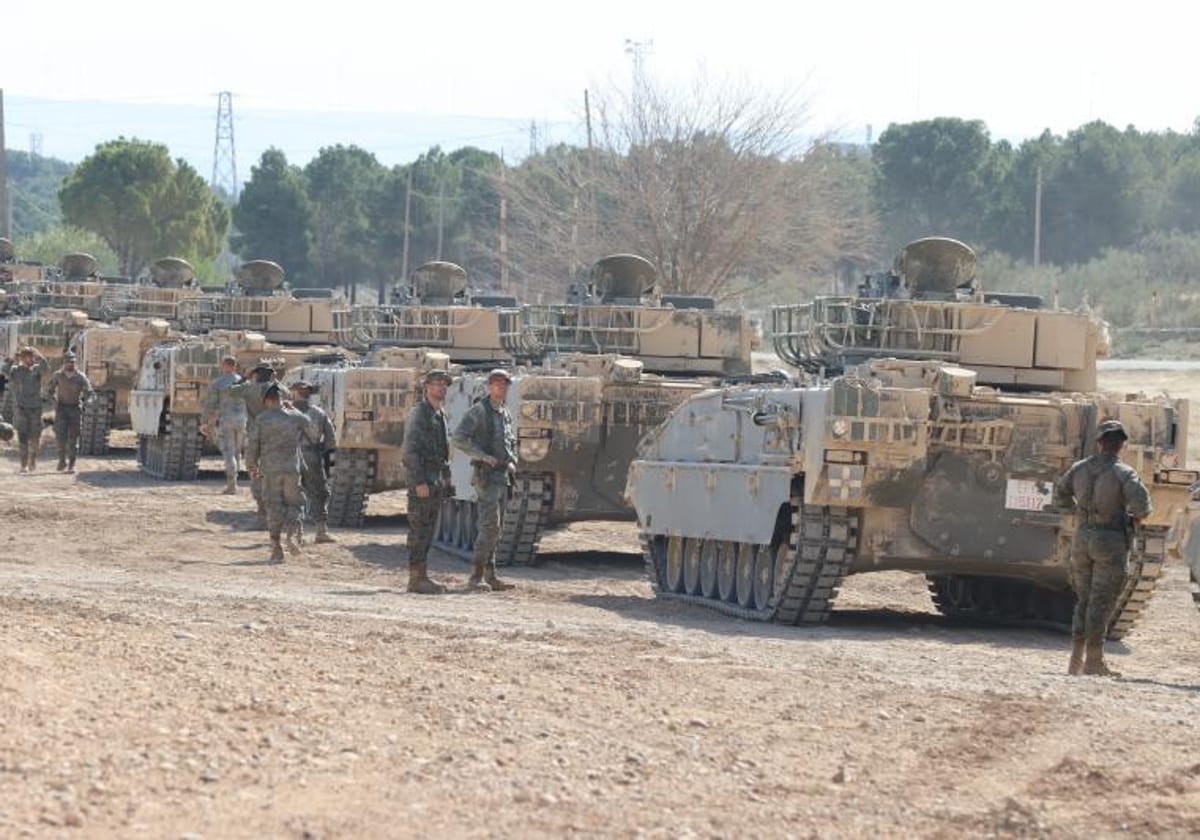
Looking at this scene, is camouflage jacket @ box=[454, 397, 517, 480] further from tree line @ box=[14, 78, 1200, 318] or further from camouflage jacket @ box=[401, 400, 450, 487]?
tree line @ box=[14, 78, 1200, 318]

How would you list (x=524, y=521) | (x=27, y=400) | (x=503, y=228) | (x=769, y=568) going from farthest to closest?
(x=503, y=228)
(x=27, y=400)
(x=524, y=521)
(x=769, y=568)

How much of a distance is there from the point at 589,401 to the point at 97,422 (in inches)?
641

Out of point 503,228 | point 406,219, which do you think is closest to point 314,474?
point 503,228

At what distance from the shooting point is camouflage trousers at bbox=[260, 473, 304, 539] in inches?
771

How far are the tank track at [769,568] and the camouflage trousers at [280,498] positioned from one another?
9.36ft

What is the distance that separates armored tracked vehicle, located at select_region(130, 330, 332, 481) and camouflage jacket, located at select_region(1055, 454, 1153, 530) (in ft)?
55.3

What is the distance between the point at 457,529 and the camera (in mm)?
21969

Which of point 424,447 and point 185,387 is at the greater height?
point 185,387

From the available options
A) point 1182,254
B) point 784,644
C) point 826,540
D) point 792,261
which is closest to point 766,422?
point 826,540

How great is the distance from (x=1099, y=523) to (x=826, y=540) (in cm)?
243

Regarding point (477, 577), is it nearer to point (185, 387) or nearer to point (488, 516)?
point (488, 516)

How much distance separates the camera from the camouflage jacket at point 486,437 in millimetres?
17188

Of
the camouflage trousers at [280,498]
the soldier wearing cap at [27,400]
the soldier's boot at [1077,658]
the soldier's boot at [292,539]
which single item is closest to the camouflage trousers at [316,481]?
the soldier's boot at [292,539]

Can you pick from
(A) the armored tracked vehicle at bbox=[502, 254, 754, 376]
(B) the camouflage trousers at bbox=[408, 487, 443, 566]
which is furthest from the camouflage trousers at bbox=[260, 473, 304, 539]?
(A) the armored tracked vehicle at bbox=[502, 254, 754, 376]
